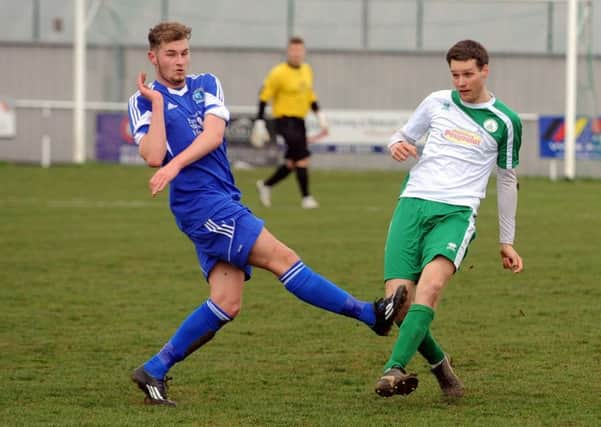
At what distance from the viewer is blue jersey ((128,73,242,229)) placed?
6332 mm

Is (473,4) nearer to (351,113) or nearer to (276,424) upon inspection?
(351,113)

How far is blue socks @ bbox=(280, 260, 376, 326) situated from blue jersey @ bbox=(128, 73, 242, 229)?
16.3 inches

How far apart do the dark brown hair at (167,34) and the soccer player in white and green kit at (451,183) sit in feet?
3.82

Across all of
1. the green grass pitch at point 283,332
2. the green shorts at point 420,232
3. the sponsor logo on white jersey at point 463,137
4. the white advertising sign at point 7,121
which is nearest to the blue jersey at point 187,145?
the green shorts at point 420,232

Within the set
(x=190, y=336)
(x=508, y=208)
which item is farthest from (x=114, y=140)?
(x=508, y=208)

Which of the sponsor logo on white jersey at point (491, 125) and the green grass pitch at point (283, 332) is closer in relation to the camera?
the green grass pitch at point (283, 332)

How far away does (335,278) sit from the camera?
11.3m

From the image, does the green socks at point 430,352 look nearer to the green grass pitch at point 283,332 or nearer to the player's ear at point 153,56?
the green grass pitch at point 283,332

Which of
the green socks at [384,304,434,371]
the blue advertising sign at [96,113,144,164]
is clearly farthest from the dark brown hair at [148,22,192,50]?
the blue advertising sign at [96,113,144,164]

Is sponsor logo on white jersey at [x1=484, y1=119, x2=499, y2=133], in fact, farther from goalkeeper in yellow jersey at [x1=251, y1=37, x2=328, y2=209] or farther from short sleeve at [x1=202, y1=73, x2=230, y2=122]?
goalkeeper in yellow jersey at [x1=251, y1=37, x2=328, y2=209]

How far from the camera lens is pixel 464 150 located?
261 inches

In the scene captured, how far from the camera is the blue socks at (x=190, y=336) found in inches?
257

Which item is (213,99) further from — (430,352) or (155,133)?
(430,352)

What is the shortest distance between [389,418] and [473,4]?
2709 cm
